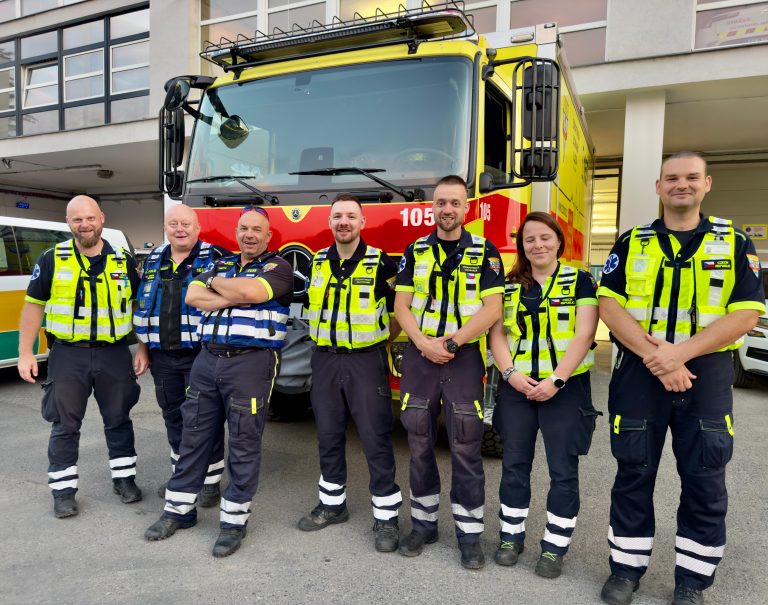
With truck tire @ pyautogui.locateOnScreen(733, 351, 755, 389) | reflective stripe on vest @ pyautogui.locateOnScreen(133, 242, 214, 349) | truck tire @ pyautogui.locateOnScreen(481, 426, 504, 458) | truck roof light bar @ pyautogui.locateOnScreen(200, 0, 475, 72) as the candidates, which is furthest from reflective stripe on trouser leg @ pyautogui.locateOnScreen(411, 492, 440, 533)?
truck tire @ pyautogui.locateOnScreen(733, 351, 755, 389)

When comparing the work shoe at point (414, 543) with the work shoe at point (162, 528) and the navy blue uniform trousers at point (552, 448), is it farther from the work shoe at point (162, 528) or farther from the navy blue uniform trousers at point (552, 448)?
the work shoe at point (162, 528)

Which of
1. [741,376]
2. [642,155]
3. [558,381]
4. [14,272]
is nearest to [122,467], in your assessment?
[558,381]

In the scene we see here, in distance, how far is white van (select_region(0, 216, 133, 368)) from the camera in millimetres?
6531

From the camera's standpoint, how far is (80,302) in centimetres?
348

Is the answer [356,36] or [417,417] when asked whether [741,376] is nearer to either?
[417,417]

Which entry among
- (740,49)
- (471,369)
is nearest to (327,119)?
(471,369)

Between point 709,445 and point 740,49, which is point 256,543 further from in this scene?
point 740,49

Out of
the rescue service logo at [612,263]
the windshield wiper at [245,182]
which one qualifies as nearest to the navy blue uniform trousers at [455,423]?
the rescue service logo at [612,263]

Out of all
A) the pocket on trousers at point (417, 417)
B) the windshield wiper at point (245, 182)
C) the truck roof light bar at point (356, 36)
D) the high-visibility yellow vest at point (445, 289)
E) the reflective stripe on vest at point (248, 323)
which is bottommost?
the pocket on trousers at point (417, 417)

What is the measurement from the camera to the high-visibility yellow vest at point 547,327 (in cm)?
285

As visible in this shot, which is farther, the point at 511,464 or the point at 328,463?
the point at 328,463

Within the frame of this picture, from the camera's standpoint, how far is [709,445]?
2.45 m

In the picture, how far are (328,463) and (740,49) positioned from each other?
27.0 ft

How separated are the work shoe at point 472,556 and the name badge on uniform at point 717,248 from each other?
5.74 feet
